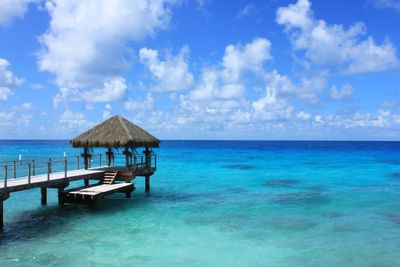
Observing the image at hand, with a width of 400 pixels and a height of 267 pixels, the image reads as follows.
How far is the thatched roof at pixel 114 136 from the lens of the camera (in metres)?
18.6

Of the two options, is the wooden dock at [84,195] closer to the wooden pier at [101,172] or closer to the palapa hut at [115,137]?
the wooden pier at [101,172]

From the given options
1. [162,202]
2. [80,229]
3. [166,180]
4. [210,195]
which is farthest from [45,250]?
[166,180]

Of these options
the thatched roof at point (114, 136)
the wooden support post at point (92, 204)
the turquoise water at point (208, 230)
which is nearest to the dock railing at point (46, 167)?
the thatched roof at point (114, 136)

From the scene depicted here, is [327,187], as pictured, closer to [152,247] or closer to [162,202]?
Result: [162,202]

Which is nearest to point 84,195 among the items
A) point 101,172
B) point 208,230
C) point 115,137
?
point 101,172

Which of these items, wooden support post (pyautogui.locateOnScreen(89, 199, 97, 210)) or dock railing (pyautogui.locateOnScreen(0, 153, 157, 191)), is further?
wooden support post (pyautogui.locateOnScreen(89, 199, 97, 210))

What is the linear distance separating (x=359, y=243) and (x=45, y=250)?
913 cm

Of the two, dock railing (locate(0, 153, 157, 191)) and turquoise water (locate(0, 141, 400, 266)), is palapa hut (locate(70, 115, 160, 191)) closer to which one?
dock railing (locate(0, 153, 157, 191))

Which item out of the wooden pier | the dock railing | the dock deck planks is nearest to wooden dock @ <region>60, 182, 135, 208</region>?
the wooden pier

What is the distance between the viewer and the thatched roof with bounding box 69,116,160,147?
18.6 m

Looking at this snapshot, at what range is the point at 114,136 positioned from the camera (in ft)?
61.5

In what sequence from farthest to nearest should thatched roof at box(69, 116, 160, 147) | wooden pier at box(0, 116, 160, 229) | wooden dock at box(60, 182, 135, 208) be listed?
thatched roof at box(69, 116, 160, 147), wooden pier at box(0, 116, 160, 229), wooden dock at box(60, 182, 135, 208)

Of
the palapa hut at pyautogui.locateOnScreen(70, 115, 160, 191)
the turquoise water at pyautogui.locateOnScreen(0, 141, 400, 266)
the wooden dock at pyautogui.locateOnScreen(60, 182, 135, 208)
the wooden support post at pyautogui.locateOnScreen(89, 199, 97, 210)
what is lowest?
the turquoise water at pyautogui.locateOnScreen(0, 141, 400, 266)

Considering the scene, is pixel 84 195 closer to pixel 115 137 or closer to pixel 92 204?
pixel 92 204
